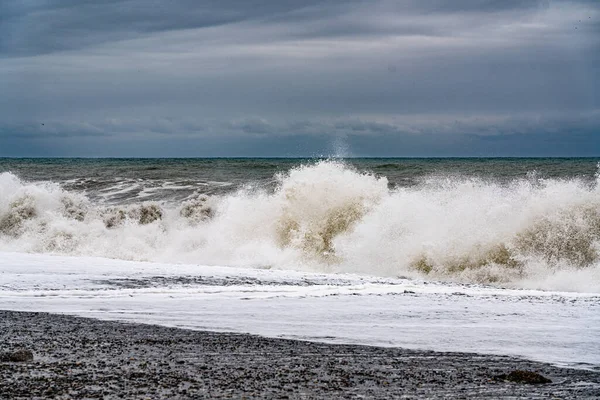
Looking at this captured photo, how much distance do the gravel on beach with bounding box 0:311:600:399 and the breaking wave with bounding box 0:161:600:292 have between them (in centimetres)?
679

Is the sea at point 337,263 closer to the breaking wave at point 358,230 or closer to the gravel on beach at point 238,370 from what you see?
the breaking wave at point 358,230

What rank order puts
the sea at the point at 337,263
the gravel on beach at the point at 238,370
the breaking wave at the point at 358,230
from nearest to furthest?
the gravel on beach at the point at 238,370 < the sea at the point at 337,263 < the breaking wave at the point at 358,230

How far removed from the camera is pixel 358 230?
17.9 meters

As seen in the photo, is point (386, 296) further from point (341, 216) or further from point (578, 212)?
point (341, 216)

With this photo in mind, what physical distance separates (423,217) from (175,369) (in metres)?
11.0

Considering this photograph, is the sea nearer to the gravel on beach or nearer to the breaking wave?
the breaking wave

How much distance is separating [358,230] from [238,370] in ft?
36.8

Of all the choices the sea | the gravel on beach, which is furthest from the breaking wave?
the gravel on beach

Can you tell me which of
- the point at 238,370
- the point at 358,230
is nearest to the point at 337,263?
the point at 358,230

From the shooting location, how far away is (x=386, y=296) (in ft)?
38.5

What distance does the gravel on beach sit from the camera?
609 centimetres

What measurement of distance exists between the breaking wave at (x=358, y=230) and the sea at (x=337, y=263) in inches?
1.4

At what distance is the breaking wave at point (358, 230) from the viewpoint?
49.8ft

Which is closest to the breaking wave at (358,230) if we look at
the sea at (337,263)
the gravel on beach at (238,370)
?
the sea at (337,263)
